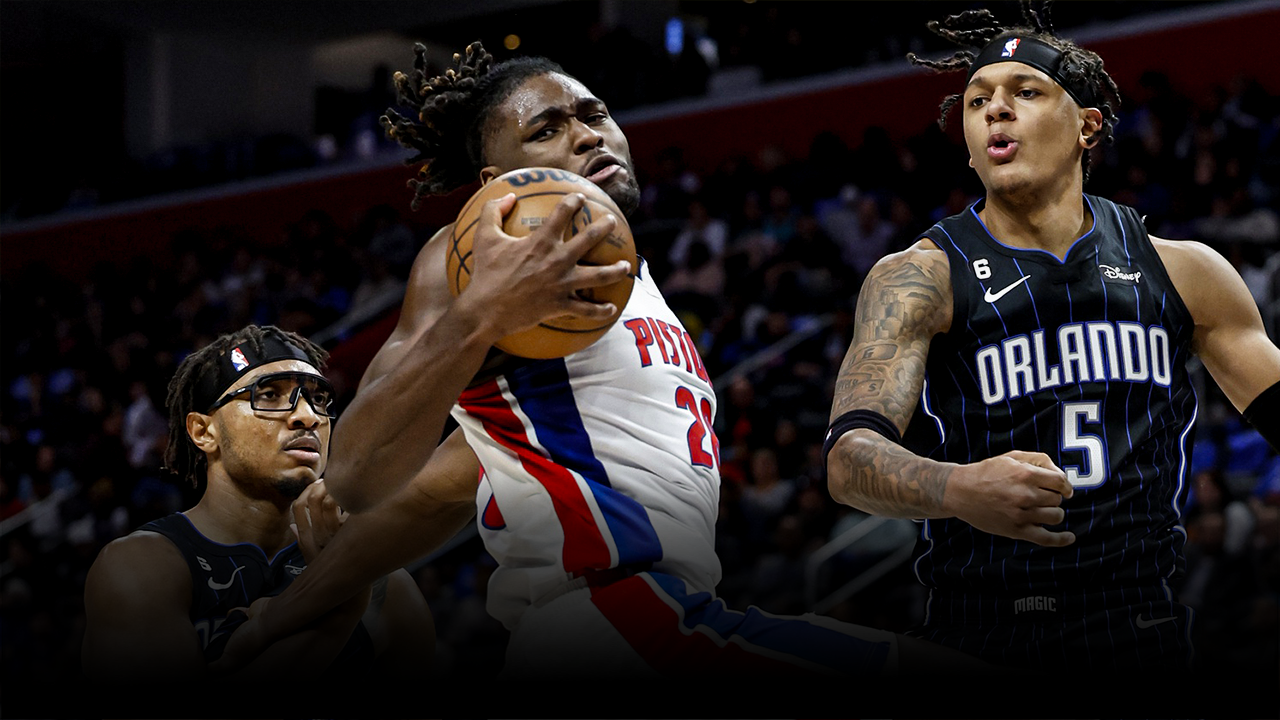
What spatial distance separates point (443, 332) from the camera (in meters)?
2.45

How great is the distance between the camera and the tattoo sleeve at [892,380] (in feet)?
8.30

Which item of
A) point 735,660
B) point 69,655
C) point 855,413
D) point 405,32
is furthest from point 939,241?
point 405,32

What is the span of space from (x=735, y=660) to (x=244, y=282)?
1232cm

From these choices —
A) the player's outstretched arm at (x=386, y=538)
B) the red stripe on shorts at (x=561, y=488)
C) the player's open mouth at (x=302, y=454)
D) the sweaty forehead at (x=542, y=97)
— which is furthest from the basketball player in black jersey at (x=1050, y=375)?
the player's open mouth at (x=302, y=454)

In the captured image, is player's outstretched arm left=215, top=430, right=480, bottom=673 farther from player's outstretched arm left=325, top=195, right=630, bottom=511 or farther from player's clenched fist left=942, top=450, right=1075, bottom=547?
player's clenched fist left=942, top=450, right=1075, bottom=547

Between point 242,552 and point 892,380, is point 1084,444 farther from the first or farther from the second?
point 242,552

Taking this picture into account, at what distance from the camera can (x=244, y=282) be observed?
46.4ft

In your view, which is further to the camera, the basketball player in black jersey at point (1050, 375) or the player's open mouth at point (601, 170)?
the player's open mouth at point (601, 170)

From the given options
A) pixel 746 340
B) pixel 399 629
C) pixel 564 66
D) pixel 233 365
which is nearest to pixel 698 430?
pixel 399 629

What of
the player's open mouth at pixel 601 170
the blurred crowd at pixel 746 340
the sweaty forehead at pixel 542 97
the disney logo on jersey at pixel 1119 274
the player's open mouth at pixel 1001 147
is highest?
the sweaty forehead at pixel 542 97

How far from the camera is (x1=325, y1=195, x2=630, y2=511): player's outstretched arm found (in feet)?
7.75

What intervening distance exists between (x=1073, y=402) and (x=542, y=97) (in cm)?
144

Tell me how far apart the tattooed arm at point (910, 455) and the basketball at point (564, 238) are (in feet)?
1.87

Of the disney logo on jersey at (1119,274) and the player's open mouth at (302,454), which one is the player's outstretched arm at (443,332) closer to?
the disney logo on jersey at (1119,274)
